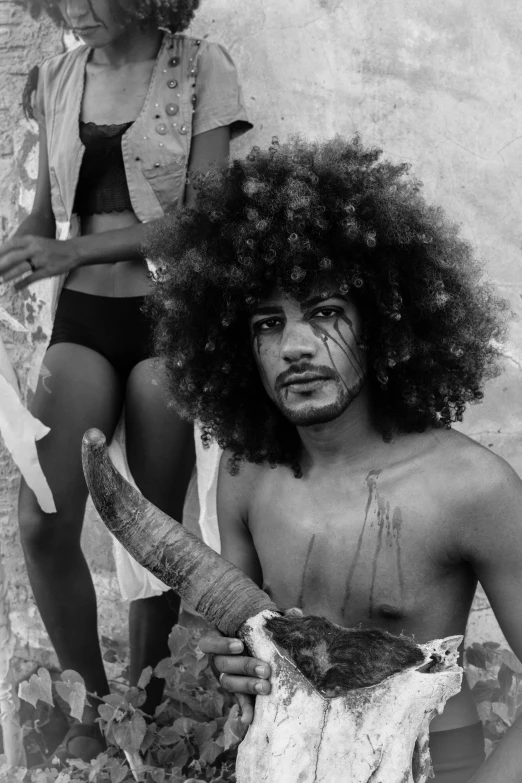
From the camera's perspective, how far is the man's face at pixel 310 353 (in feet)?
6.46

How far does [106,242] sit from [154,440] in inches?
24.3

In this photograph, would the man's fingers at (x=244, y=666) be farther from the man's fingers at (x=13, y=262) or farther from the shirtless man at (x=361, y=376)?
the man's fingers at (x=13, y=262)

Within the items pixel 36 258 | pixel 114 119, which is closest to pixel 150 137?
pixel 114 119

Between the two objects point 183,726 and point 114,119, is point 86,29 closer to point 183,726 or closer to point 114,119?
point 114,119

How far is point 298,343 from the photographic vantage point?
1965 millimetres

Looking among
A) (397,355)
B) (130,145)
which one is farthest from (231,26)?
(397,355)

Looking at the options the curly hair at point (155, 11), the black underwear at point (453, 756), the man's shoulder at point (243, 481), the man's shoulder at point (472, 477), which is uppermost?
the curly hair at point (155, 11)

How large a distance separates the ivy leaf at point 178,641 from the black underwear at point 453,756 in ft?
3.14

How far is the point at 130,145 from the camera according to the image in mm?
2727

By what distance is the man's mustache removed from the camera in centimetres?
197

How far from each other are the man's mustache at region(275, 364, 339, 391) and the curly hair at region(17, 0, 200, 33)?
1.35 meters

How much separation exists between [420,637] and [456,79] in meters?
1.88

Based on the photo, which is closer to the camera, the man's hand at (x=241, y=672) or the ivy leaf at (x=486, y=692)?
the man's hand at (x=241, y=672)

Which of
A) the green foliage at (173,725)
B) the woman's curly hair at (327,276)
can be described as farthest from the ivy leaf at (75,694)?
the woman's curly hair at (327,276)
